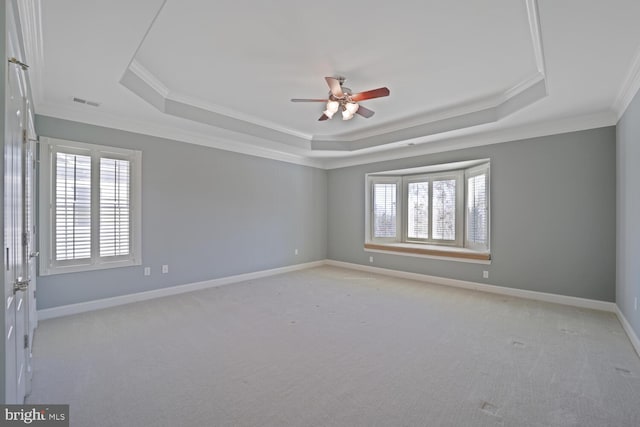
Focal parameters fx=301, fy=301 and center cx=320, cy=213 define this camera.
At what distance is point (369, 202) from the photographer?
691 cm

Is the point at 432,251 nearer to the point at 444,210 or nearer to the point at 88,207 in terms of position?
the point at 444,210

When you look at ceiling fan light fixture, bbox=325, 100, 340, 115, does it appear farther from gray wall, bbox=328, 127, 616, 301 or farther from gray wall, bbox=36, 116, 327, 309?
gray wall, bbox=328, 127, 616, 301

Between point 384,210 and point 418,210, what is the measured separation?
745 millimetres

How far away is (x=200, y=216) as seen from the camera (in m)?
5.12

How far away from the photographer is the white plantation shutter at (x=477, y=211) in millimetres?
5266

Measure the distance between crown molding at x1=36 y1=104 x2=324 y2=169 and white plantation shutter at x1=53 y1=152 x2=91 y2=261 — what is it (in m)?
0.51

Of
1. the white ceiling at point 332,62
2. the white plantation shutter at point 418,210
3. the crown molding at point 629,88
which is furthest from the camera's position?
the white plantation shutter at point 418,210

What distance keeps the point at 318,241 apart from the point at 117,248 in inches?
166

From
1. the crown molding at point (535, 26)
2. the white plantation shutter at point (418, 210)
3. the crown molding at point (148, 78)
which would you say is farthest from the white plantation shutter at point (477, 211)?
the crown molding at point (148, 78)

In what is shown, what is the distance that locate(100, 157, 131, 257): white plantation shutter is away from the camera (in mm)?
4074

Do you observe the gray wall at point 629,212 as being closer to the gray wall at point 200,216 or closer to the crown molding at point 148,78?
the crown molding at point 148,78

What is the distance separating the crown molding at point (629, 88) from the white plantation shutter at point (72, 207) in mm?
5909

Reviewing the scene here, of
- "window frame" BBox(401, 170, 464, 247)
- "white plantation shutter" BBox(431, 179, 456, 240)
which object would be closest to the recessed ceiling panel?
"window frame" BBox(401, 170, 464, 247)

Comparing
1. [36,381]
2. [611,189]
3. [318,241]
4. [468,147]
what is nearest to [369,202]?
[318,241]
